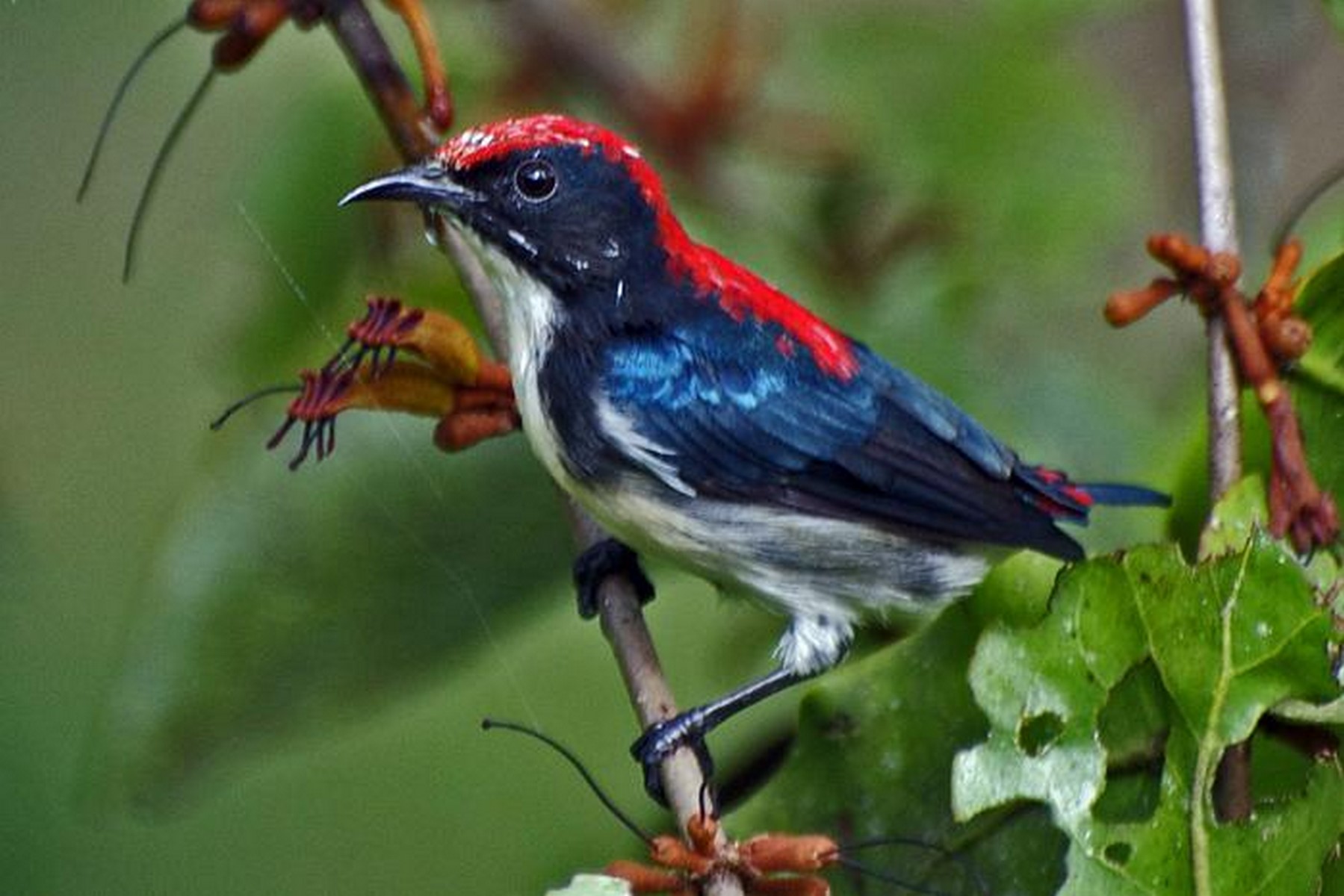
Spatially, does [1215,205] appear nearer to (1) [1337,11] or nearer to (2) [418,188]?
(1) [1337,11]

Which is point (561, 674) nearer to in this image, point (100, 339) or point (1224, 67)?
point (1224, 67)

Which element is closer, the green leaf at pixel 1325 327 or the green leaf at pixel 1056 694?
the green leaf at pixel 1056 694

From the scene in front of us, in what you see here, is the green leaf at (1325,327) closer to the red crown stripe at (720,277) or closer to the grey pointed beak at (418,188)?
the red crown stripe at (720,277)

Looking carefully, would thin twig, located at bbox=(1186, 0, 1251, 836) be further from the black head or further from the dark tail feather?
the black head

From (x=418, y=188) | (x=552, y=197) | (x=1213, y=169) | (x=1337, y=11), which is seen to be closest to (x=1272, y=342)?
(x=1213, y=169)

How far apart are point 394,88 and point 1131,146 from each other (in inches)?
55.9

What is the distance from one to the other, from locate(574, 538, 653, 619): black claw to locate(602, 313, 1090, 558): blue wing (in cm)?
14

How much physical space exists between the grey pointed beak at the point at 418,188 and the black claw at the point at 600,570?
0.51m

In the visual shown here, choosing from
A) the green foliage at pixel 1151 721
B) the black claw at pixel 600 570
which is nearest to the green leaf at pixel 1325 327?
the green foliage at pixel 1151 721

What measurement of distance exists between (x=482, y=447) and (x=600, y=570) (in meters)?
0.22

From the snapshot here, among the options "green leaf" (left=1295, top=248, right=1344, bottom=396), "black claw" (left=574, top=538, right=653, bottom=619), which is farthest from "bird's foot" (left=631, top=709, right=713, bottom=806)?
"green leaf" (left=1295, top=248, right=1344, bottom=396)

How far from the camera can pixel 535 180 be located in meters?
2.98

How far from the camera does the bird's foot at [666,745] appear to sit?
267 centimetres

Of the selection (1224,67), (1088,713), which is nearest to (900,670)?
(1088,713)
